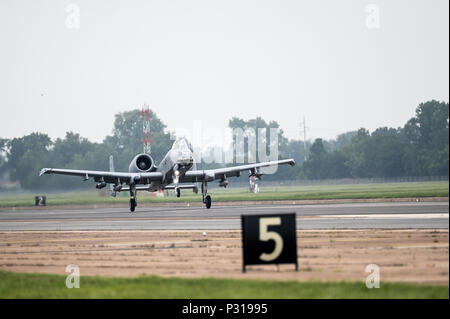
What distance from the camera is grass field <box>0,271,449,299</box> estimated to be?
13117 millimetres

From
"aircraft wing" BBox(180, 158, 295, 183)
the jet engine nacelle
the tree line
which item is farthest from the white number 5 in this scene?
the jet engine nacelle

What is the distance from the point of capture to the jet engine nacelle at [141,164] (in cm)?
5347

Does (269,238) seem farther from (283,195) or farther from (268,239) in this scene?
(283,195)

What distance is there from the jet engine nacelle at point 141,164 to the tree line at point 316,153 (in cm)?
1759

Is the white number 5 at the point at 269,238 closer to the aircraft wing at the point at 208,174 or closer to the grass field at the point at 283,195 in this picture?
the grass field at the point at 283,195

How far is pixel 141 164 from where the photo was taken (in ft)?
177

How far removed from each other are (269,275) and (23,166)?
193 ft

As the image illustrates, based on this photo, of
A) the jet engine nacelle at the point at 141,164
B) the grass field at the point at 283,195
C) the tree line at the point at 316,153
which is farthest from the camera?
the grass field at the point at 283,195

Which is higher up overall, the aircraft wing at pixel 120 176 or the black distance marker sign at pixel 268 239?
the aircraft wing at pixel 120 176

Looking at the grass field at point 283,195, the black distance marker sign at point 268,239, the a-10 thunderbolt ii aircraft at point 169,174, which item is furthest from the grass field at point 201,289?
the grass field at point 283,195

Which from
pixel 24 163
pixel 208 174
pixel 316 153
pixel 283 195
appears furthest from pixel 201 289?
pixel 316 153

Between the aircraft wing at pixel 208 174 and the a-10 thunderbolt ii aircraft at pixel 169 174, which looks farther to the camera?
the aircraft wing at pixel 208 174

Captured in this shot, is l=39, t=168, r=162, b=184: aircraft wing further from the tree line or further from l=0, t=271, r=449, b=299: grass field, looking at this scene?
l=0, t=271, r=449, b=299: grass field
